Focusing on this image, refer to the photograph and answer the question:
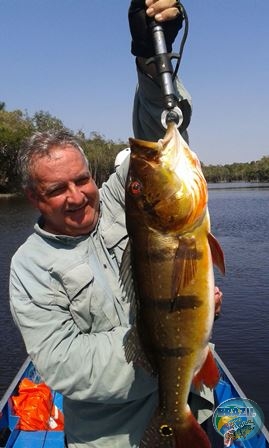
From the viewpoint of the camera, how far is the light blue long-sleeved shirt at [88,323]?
8.61 feet

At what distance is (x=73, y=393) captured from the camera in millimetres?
2643

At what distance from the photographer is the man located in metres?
2.63

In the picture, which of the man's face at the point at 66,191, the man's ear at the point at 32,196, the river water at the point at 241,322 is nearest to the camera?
the man's face at the point at 66,191

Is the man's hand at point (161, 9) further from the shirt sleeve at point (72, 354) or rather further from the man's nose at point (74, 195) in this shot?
the shirt sleeve at point (72, 354)

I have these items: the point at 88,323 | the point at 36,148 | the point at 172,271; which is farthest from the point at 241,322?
the point at 172,271

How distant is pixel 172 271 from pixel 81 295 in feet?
1.98

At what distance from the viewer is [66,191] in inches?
113

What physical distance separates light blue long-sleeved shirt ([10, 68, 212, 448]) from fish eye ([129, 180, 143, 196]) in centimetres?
47

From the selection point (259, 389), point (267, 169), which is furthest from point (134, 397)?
point (267, 169)

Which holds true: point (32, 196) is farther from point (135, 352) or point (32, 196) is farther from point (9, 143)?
point (9, 143)

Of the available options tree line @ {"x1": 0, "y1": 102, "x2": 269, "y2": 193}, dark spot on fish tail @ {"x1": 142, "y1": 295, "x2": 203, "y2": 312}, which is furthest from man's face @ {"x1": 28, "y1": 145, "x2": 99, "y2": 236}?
tree line @ {"x1": 0, "y1": 102, "x2": 269, "y2": 193}

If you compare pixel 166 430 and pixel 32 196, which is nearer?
pixel 166 430

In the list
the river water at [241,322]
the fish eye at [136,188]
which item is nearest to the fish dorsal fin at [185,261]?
the fish eye at [136,188]

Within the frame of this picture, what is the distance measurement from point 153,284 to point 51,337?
0.65m
